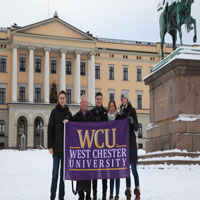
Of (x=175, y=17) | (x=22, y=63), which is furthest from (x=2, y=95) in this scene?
(x=175, y=17)

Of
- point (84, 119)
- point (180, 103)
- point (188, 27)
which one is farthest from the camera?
point (188, 27)

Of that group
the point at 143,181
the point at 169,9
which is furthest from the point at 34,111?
the point at 143,181

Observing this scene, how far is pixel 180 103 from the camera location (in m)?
11.3

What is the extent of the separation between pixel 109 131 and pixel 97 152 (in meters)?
0.38

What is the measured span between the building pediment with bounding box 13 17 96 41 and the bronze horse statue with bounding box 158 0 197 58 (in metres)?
35.5

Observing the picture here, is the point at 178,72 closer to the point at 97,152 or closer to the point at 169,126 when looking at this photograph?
the point at 169,126

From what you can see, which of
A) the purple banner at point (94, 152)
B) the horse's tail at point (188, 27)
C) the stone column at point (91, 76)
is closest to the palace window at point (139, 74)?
the stone column at point (91, 76)

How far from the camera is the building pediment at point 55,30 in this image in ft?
159

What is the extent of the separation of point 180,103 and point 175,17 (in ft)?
11.8

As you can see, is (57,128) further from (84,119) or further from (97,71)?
(97,71)

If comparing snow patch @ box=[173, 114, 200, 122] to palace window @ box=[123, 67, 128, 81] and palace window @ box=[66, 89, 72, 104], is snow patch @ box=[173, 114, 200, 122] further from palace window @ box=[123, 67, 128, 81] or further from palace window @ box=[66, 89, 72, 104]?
palace window @ box=[123, 67, 128, 81]

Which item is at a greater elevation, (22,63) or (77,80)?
(22,63)

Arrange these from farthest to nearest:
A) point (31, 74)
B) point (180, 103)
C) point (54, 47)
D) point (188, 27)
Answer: point (54, 47)
point (31, 74)
point (188, 27)
point (180, 103)

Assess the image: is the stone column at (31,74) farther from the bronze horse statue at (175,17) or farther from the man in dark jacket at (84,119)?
the man in dark jacket at (84,119)
